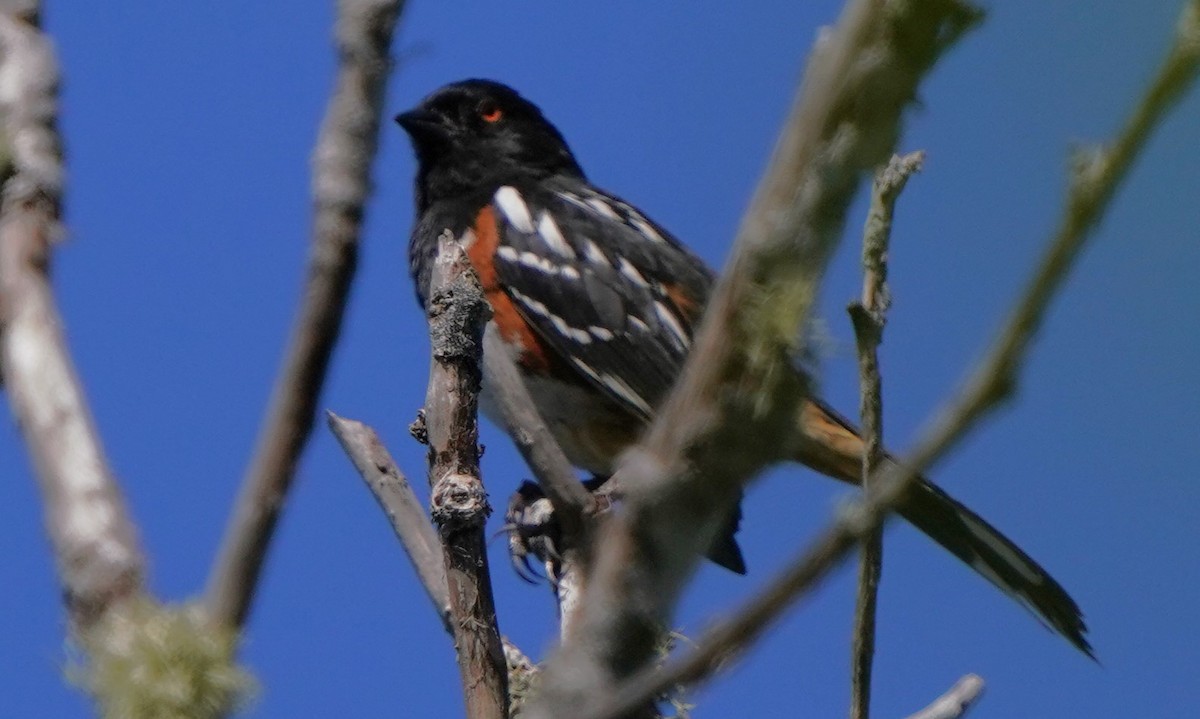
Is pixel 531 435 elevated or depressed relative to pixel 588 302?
depressed

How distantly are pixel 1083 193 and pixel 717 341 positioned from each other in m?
0.13

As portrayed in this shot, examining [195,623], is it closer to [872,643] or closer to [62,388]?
[62,388]

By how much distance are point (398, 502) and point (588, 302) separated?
1.21 m

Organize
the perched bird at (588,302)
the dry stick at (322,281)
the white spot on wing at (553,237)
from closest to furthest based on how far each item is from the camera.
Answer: the dry stick at (322,281) → the perched bird at (588,302) → the white spot on wing at (553,237)

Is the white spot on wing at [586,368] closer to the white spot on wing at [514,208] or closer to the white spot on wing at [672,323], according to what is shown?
the white spot on wing at [672,323]

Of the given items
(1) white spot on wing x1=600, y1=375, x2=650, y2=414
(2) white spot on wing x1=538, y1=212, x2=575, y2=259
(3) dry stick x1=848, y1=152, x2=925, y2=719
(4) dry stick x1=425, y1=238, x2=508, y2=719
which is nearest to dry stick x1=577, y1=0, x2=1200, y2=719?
(3) dry stick x1=848, y1=152, x2=925, y2=719

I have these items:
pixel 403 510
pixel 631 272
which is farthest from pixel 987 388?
pixel 631 272

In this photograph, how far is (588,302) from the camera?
3426 mm

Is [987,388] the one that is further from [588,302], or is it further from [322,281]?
[588,302]

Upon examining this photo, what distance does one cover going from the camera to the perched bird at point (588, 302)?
3090 millimetres

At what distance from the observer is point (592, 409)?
3.33 m

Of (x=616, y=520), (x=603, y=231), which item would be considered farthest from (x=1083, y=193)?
(x=603, y=231)

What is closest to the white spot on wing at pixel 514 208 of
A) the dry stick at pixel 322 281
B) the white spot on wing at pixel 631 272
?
the white spot on wing at pixel 631 272

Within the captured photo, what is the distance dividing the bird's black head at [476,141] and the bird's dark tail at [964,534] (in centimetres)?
123
